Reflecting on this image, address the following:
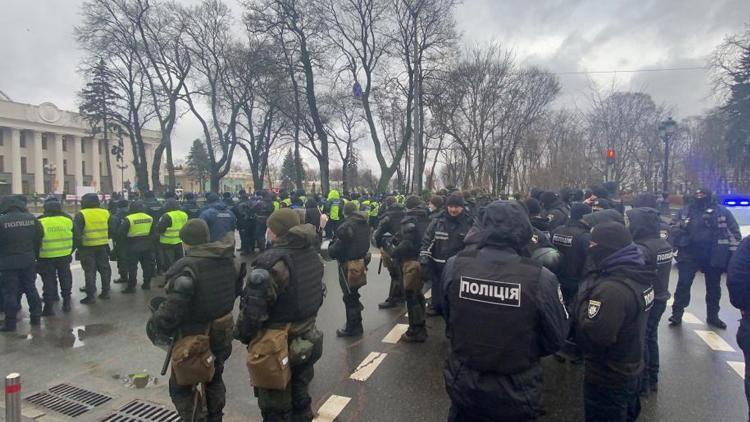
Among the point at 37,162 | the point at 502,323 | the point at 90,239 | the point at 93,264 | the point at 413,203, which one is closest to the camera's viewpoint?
the point at 502,323

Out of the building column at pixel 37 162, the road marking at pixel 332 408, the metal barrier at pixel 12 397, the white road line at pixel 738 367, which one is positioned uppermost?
the building column at pixel 37 162

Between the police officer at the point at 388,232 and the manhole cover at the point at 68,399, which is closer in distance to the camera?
the manhole cover at the point at 68,399

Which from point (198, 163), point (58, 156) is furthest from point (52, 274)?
point (58, 156)

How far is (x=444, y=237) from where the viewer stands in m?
5.63

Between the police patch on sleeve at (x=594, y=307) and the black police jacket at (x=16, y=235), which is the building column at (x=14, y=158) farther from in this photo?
the police patch on sleeve at (x=594, y=307)

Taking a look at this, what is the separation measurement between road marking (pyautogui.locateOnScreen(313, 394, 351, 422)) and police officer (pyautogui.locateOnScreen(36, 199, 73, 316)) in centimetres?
559

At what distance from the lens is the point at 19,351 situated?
5.59m

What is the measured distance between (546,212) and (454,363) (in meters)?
5.85

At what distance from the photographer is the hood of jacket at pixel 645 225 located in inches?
181

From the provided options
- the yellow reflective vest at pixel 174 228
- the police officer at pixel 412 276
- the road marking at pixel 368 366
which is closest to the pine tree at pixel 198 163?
the yellow reflective vest at pixel 174 228

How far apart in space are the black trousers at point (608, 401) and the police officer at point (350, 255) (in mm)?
3486

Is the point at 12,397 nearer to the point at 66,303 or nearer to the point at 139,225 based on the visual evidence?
the point at 66,303

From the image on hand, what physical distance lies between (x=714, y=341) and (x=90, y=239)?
32.8 ft

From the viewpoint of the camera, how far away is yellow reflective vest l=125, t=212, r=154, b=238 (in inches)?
337
